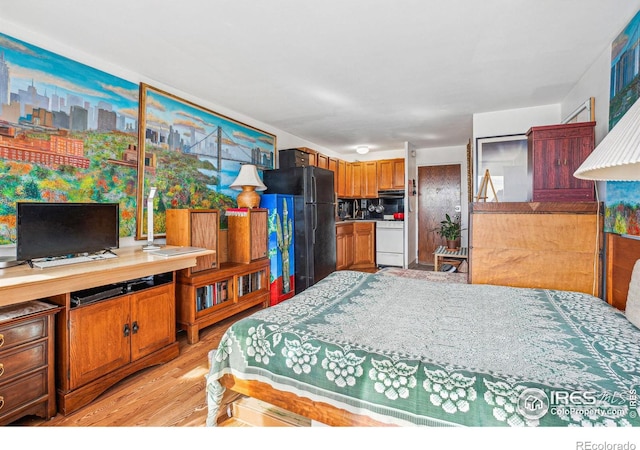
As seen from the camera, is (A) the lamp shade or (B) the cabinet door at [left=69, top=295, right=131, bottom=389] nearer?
(A) the lamp shade

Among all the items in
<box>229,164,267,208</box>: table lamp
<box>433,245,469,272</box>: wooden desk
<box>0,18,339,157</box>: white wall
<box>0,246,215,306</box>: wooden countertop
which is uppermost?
<box>0,18,339,157</box>: white wall

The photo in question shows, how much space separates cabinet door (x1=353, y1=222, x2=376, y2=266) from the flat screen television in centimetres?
431

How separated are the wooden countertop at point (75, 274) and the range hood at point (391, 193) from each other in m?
4.56

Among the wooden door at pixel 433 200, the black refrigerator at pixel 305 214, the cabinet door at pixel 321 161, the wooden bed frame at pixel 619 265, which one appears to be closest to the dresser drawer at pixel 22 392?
the black refrigerator at pixel 305 214

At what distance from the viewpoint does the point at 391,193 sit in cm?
628

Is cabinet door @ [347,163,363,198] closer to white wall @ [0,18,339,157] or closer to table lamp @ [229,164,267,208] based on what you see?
white wall @ [0,18,339,157]

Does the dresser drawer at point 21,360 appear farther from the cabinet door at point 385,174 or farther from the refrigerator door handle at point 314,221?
the cabinet door at point 385,174

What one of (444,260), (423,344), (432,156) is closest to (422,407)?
(423,344)

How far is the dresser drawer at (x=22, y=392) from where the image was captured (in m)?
1.57

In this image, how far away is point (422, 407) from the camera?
1.00 meters

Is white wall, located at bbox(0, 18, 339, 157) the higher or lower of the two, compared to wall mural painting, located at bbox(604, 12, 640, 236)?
higher

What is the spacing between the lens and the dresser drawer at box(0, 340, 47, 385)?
157 cm

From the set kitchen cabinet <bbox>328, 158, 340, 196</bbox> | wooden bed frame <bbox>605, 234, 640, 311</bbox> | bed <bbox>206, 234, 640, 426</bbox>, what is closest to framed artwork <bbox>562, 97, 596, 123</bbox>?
wooden bed frame <bbox>605, 234, 640, 311</bbox>

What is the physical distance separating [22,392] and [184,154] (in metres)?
2.26
